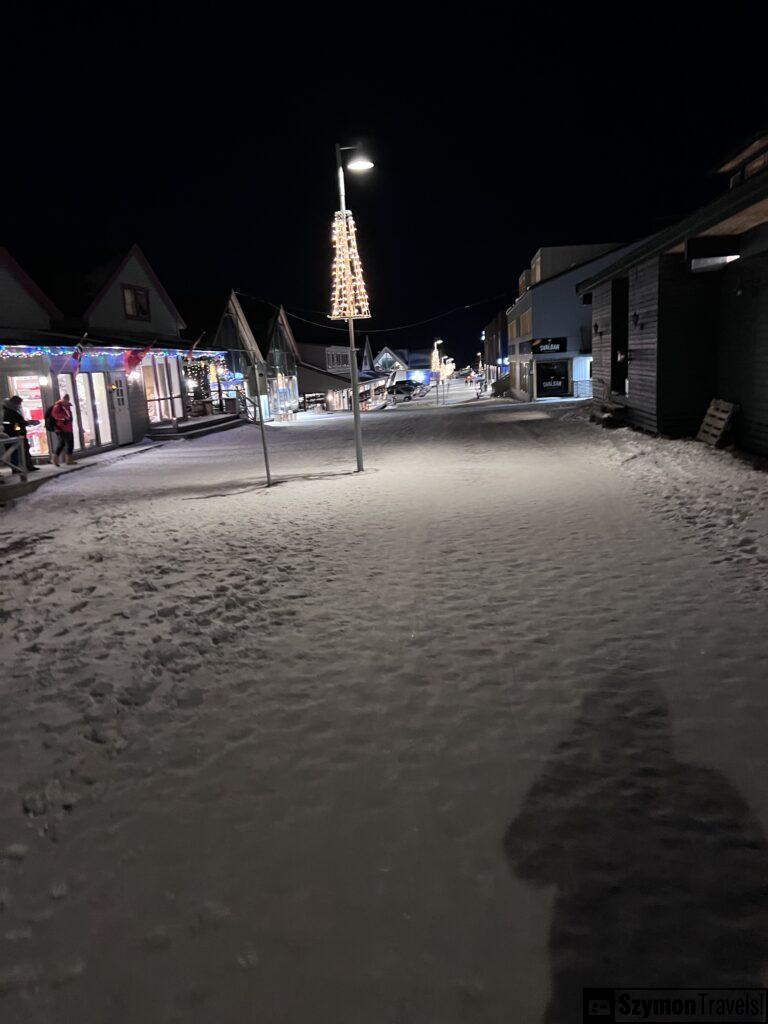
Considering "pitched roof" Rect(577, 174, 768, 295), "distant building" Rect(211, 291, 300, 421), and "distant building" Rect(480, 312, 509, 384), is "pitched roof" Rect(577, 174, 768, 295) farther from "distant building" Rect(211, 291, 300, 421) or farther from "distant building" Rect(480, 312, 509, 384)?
"distant building" Rect(480, 312, 509, 384)

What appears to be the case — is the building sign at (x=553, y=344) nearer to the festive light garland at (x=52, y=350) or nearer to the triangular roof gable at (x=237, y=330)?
the triangular roof gable at (x=237, y=330)

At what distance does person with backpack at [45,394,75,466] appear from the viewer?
1645 centimetres

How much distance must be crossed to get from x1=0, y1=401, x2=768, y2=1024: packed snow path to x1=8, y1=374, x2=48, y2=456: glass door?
1167 centimetres

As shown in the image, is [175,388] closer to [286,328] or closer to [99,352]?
[99,352]

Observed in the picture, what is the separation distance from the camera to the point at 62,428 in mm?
16781

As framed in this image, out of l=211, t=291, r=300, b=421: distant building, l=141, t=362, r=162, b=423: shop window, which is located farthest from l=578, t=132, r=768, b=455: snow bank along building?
l=211, t=291, r=300, b=421: distant building

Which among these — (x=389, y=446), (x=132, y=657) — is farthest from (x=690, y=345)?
(x=132, y=657)

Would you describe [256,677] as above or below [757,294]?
below

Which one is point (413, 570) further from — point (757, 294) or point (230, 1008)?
point (757, 294)

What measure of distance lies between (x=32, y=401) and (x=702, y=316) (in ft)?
56.7

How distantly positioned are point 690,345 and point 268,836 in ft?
47.1

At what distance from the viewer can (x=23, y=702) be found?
4.71 m

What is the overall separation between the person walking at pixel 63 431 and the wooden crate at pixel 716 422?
596 inches

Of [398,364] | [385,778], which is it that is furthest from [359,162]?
[398,364]
